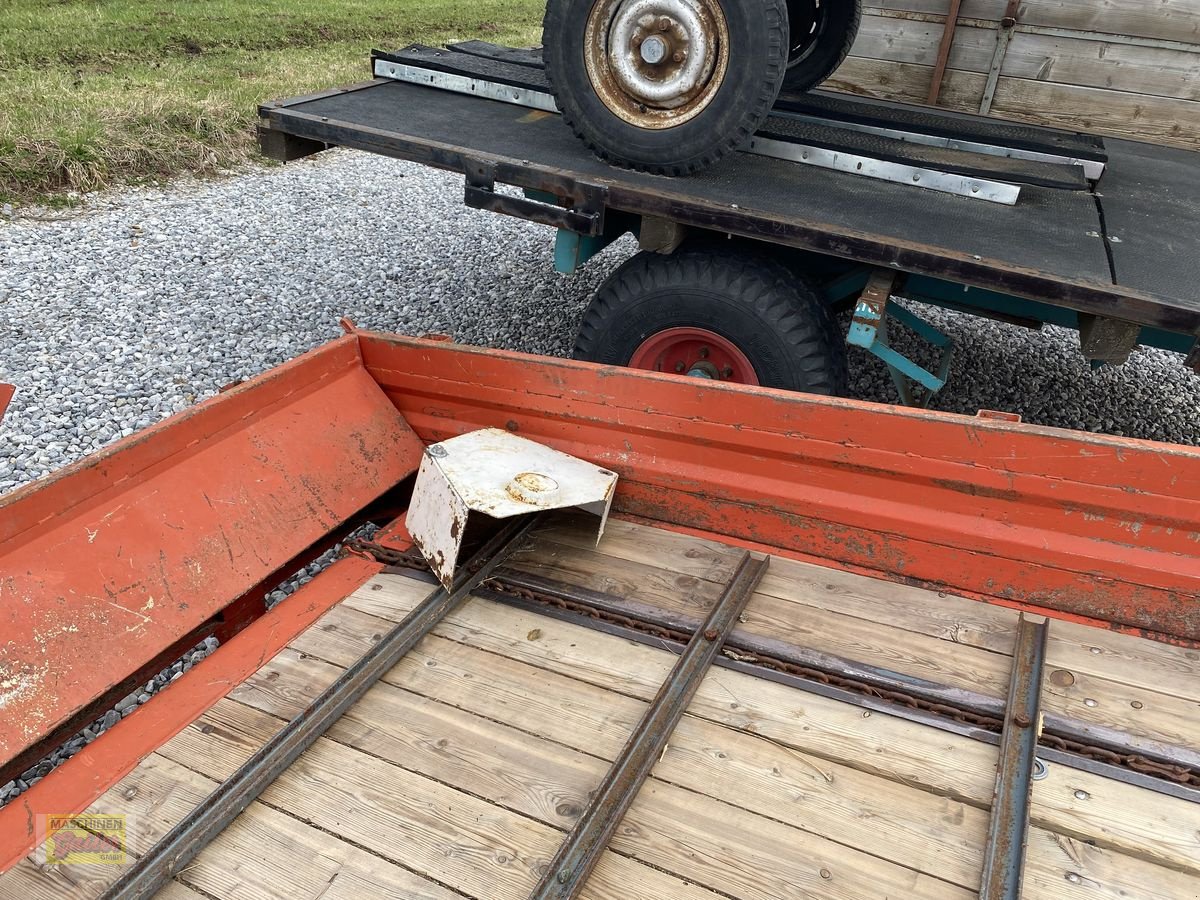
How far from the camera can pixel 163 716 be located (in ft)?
6.87


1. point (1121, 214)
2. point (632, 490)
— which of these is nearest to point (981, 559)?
point (632, 490)

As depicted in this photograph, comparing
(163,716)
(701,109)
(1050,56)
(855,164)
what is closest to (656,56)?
(701,109)

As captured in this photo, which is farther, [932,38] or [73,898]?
[932,38]

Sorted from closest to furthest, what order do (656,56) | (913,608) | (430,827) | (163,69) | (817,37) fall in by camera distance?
(430,827), (913,608), (656,56), (817,37), (163,69)

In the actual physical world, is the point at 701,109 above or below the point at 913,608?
above

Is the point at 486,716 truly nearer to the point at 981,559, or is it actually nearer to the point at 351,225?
the point at 981,559

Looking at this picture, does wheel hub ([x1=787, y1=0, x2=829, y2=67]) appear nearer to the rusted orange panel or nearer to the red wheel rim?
the red wheel rim

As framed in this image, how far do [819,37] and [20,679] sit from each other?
4.59 meters

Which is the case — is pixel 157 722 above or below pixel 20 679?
below

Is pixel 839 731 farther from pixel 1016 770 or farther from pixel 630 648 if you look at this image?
pixel 630 648

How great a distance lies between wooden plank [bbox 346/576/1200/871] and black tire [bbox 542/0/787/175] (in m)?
1.72

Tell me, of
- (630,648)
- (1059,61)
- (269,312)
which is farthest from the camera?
(1059,61)

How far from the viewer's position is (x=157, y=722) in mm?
2078

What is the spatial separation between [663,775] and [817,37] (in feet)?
13.6
